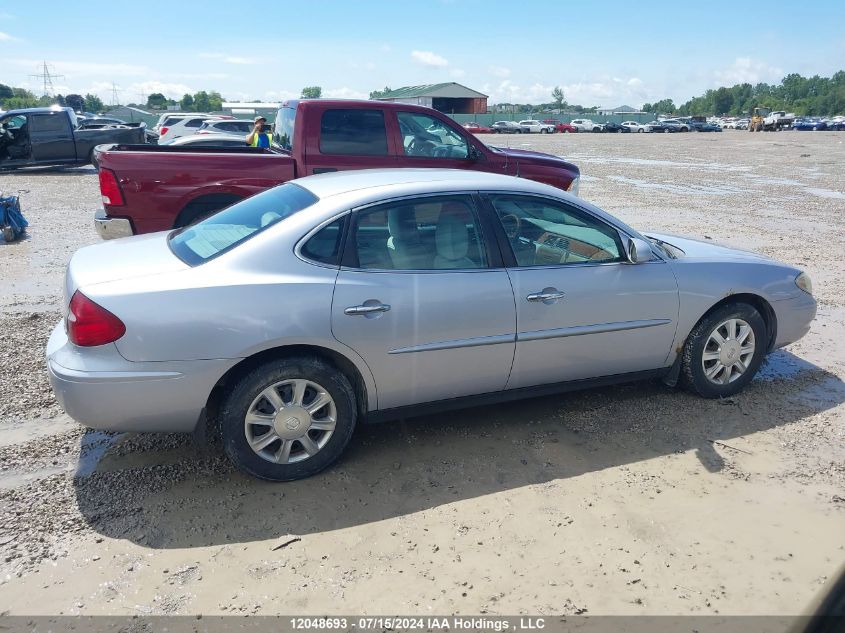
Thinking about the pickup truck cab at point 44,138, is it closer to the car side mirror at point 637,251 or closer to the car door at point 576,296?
the car door at point 576,296

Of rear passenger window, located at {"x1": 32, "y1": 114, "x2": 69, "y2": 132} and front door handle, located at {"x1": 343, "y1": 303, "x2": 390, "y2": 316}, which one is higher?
front door handle, located at {"x1": 343, "y1": 303, "x2": 390, "y2": 316}

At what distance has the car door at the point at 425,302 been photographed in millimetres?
3639

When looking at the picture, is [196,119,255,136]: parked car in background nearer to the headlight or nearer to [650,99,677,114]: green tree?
the headlight

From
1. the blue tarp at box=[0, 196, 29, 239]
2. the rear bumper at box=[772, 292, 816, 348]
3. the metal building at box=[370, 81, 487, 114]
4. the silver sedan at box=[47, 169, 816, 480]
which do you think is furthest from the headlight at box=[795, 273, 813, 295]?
the metal building at box=[370, 81, 487, 114]

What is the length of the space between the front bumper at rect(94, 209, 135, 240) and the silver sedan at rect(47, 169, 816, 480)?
2.58 metres

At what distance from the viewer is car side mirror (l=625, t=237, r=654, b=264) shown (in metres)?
4.21

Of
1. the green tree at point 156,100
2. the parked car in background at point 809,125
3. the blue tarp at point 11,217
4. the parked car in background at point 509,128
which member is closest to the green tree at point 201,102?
the green tree at point 156,100

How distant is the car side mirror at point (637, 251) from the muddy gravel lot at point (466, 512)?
3.46 ft

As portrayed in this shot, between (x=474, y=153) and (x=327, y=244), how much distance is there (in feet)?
14.7

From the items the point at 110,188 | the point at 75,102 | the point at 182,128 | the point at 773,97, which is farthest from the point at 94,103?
the point at 773,97

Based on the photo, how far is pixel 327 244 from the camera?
12.1ft

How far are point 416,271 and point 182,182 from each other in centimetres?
393

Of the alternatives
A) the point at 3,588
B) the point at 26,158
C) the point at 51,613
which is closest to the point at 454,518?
the point at 51,613

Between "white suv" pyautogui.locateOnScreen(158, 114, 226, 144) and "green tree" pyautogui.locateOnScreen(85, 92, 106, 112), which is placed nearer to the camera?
"white suv" pyautogui.locateOnScreen(158, 114, 226, 144)
